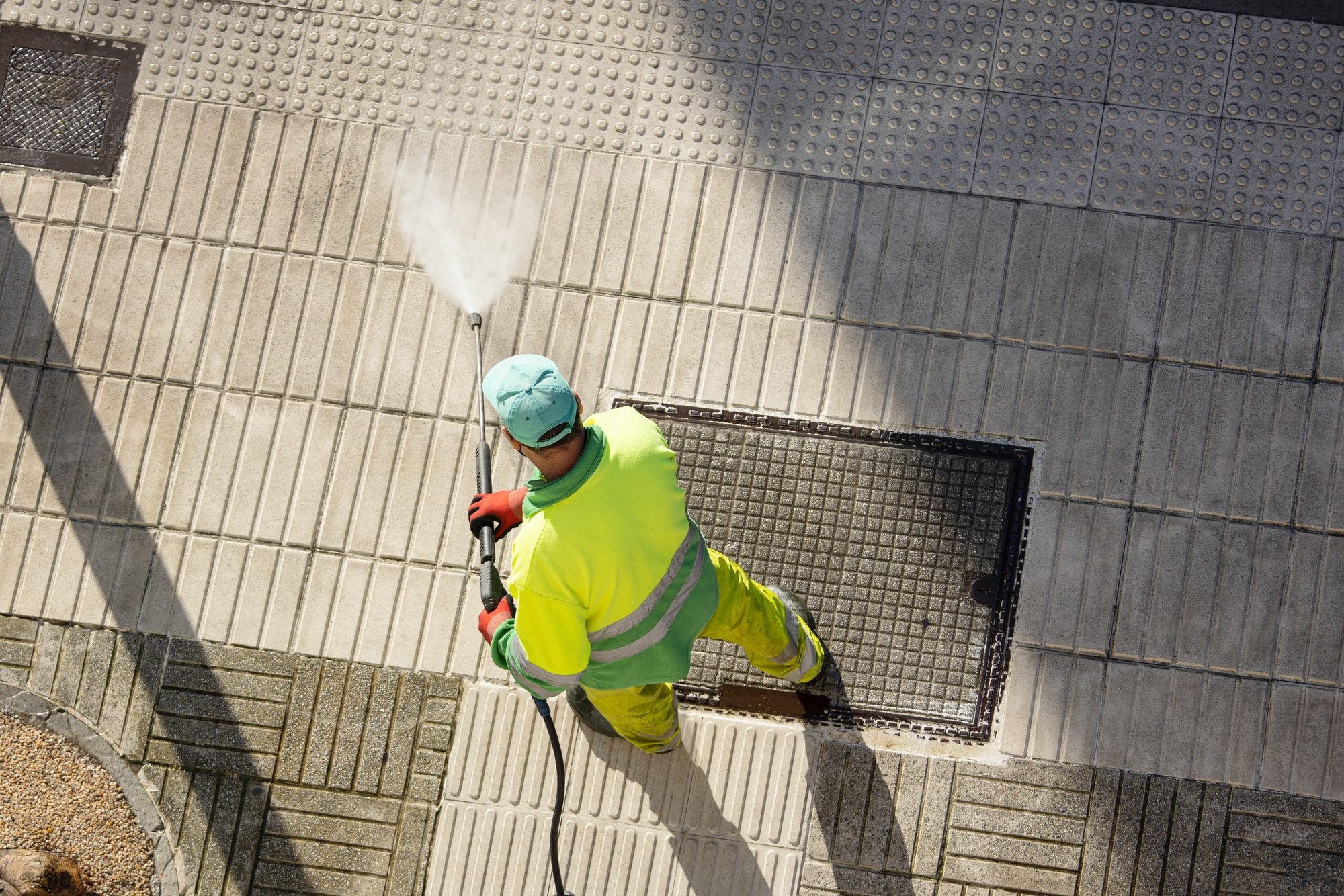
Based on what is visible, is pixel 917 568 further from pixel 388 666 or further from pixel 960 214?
pixel 388 666

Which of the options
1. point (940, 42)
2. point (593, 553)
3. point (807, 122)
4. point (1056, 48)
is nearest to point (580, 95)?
point (807, 122)

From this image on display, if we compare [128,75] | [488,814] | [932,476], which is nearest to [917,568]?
[932,476]

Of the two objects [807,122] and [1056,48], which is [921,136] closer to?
[807,122]

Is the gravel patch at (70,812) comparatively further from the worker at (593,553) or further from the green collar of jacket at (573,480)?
the green collar of jacket at (573,480)

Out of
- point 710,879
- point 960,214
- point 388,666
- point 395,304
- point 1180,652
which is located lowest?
point 710,879

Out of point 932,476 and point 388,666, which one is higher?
point 932,476

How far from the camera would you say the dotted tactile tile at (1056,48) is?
16.1 ft

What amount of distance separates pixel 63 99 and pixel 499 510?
367 centimetres

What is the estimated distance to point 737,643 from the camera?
409 cm

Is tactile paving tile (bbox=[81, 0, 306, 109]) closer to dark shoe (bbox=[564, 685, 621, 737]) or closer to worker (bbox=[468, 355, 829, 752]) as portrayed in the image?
worker (bbox=[468, 355, 829, 752])

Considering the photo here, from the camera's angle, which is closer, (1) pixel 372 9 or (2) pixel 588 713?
(2) pixel 588 713

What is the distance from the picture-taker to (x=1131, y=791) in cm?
443

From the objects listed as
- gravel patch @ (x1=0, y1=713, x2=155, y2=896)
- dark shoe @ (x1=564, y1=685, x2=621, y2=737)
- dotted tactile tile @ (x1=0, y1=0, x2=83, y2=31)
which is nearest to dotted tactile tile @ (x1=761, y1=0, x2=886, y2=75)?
dark shoe @ (x1=564, y1=685, x2=621, y2=737)

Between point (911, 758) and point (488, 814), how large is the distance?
202 centimetres
